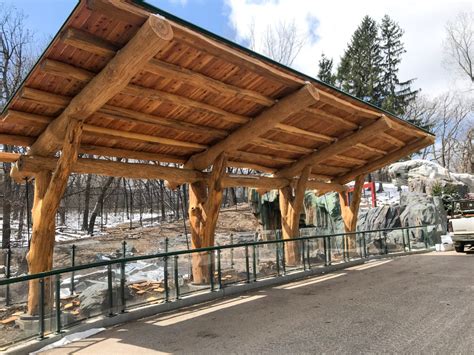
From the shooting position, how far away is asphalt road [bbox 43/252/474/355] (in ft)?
15.4

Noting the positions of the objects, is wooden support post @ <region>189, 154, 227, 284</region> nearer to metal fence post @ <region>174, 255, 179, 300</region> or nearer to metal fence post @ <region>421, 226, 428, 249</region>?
metal fence post @ <region>174, 255, 179, 300</region>

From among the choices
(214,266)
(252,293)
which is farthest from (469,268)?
(214,266)

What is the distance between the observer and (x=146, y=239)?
22.5m

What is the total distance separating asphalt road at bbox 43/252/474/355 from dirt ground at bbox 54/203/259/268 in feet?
25.5

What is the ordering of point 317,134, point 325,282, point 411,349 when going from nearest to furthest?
point 411,349
point 325,282
point 317,134

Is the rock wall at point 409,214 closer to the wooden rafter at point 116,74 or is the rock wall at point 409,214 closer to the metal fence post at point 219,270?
the metal fence post at point 219,270

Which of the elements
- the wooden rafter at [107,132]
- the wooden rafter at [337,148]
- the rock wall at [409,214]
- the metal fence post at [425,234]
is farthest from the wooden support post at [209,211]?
Result: the rock wall at [409,214]

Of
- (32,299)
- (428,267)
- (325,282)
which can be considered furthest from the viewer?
(428,267)

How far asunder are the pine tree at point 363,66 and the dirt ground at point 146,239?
19941 millimetres

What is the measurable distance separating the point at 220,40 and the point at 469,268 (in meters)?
9.66

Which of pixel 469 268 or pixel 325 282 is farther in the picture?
pixel 469 268

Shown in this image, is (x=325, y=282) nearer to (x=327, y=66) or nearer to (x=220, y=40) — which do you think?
(x=220, y=40)

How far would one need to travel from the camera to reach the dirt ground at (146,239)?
581 inches

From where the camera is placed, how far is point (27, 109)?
6730 millimetres
